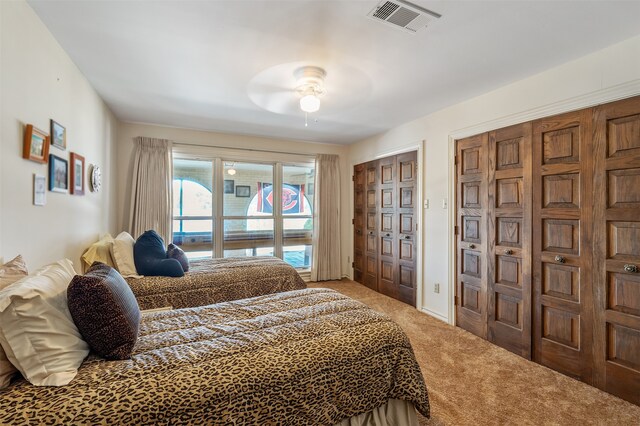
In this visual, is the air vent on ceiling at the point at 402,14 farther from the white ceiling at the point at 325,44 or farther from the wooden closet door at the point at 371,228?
the wooden closet door at the point at 371,228

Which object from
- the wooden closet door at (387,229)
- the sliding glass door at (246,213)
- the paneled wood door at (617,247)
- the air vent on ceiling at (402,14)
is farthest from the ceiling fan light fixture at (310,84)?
the sliding glass door at (246,213)

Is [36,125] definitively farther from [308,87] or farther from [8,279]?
[308,87]

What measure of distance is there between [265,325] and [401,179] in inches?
119

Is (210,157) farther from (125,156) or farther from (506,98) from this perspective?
(506,98)

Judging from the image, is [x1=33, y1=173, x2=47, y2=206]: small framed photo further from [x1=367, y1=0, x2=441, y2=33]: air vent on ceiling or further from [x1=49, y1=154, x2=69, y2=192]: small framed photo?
[x1=367, y1=0, x2=441, y2=33]: air vent on ceiling

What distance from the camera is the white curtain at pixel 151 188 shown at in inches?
152

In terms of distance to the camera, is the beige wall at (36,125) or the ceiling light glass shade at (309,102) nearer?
the beige wall at (36,125)

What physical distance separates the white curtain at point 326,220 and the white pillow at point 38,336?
396 cm

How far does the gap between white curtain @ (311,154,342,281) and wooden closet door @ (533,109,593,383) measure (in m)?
3.07

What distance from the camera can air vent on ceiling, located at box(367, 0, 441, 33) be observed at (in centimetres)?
164

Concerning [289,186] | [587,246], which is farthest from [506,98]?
[289,186]

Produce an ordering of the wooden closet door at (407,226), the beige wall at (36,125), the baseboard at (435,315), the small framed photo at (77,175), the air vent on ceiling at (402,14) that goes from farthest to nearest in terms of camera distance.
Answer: the wooden closet door at (407,226) < the baseboard at (435,315) < the small framed photo at (77,175) < the air vent on ceiling at (402,14) < the beige wall at (36,125)

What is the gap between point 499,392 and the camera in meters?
2.04

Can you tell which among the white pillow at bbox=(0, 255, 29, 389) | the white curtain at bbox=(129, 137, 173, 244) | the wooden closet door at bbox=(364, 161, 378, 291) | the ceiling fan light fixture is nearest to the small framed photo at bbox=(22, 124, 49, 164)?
the white pillow at bbox=(0, 255, 29, 389)
